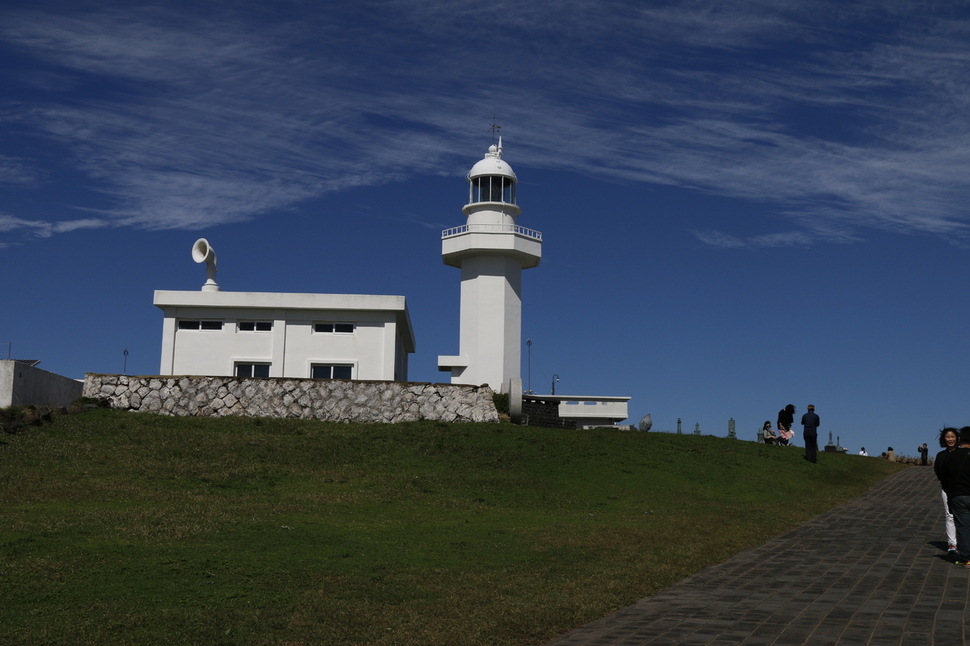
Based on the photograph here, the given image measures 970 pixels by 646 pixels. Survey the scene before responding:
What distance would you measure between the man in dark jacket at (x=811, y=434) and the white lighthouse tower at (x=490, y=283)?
14.8m

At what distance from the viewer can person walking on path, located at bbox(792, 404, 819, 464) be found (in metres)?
30.5

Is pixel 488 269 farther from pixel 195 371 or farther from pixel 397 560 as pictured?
pixel 397 560

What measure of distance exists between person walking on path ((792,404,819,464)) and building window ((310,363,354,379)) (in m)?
17.9

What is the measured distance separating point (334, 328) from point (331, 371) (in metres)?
1.80

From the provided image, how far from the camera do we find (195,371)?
3803cm

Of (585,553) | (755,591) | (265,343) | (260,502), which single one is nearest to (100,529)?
(260,502)

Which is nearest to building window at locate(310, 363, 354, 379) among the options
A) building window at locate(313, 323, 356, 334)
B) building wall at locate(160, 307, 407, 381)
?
building wall at locate(160, 307, 407, 381)

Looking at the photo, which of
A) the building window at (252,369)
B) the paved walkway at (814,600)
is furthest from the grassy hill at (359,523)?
the building window at (252,369)

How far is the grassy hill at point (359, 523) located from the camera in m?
9.83

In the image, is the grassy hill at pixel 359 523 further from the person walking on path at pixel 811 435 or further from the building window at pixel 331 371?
the building window at pixel 331 371

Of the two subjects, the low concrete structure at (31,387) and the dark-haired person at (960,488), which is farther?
the low concrete structure at (31,387)

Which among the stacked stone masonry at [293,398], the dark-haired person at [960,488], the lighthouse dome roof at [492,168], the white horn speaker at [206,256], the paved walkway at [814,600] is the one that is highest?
the lighthouse dome roof at [492,168]

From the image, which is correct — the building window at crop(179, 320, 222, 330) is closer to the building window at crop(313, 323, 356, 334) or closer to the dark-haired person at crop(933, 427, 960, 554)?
the building window at crop(313, 323, 356, 334)

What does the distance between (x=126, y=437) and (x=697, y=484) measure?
16.2 meters
